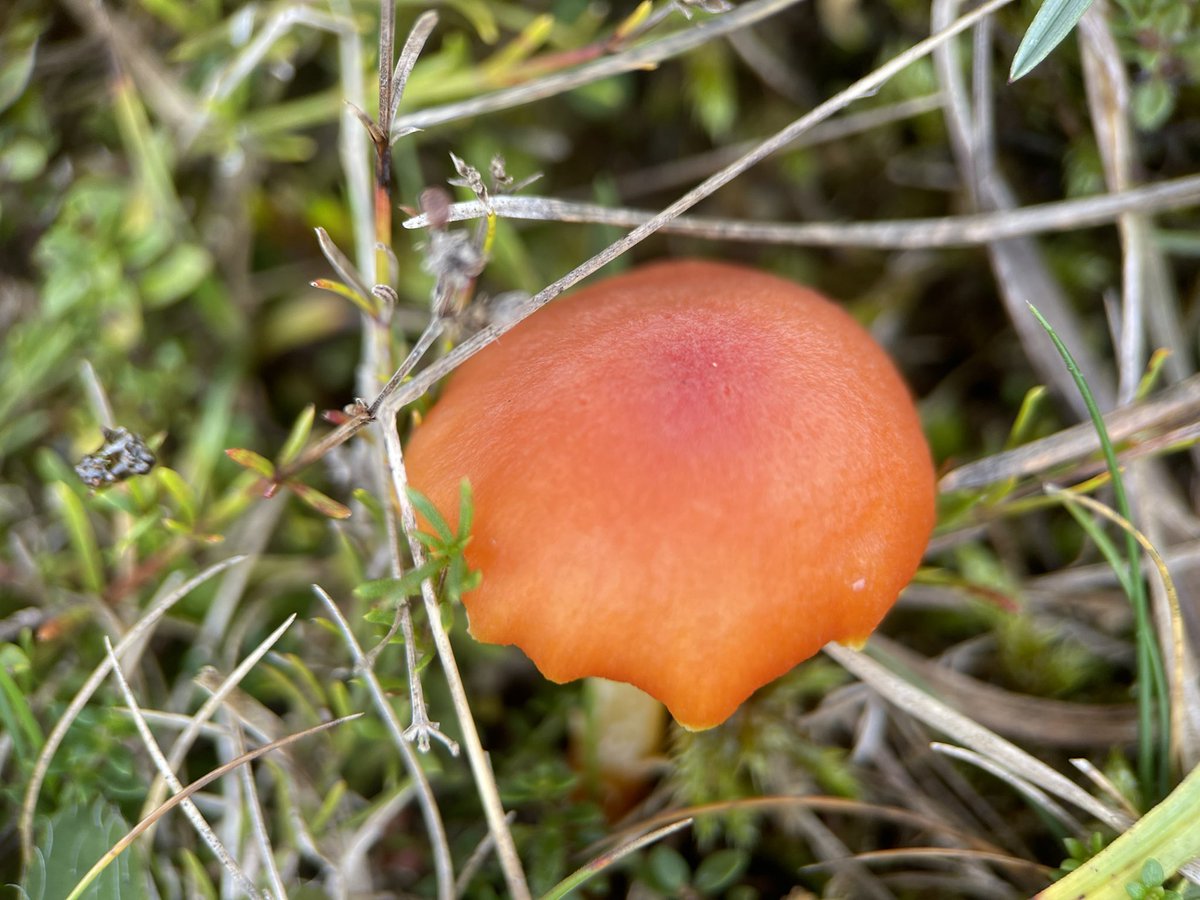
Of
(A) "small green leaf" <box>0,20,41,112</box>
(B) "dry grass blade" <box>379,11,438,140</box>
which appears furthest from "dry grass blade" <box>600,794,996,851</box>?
(A) "small green leaf" <box>0,20,41,112</box>

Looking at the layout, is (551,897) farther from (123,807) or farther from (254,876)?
(123,807)

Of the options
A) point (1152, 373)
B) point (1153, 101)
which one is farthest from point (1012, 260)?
point (1152, 373)

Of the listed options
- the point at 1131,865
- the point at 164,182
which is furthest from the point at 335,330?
the point at 1131,865

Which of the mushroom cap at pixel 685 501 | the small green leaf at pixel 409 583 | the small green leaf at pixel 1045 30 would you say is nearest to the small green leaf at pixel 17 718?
the small green leaf at pixel 409 583

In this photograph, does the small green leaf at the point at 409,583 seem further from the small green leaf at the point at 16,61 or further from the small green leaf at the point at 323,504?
the small green leaf at the point at 16,61

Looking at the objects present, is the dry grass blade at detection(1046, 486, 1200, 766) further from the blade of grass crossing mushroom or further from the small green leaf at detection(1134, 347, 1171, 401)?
the small green leaf at detection(1134, 347, 1171, 401)

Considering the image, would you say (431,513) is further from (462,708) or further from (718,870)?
(718,870)
